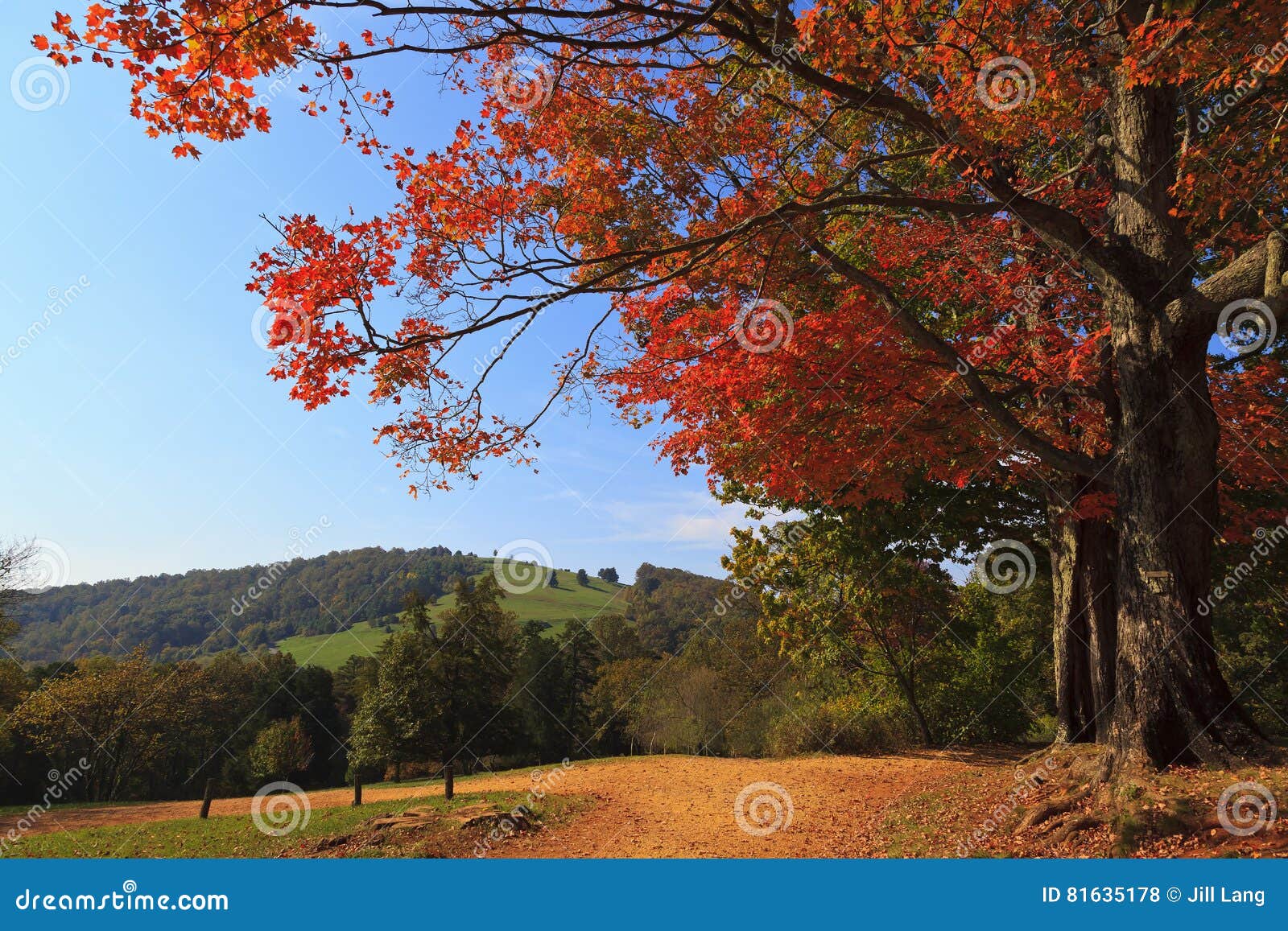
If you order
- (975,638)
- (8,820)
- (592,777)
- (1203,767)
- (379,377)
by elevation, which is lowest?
(8,820)

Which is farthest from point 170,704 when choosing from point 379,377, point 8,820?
point 379,377

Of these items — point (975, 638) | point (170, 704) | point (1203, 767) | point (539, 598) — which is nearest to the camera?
point (1203, 767)

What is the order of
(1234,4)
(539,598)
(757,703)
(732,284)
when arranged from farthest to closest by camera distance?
(539,598)
(757,703)
(732,284)
(1234,4)

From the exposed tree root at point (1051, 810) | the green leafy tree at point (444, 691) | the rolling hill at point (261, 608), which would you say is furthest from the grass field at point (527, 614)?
the exposed tree root at point (1051, 810)

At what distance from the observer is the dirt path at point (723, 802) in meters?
8.05

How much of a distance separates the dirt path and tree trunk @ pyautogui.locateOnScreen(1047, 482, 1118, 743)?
1765 millimetres

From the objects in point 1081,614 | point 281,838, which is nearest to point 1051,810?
point 1081,614

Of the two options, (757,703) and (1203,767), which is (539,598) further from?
(1203,767)

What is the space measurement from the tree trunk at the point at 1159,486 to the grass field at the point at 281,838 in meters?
8.19

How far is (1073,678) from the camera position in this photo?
10.8 metres

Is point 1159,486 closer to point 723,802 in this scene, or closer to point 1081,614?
point 1081,614

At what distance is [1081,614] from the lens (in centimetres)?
1056

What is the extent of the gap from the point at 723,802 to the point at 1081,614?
681 centimetres

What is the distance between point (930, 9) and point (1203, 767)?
8.42 meters
